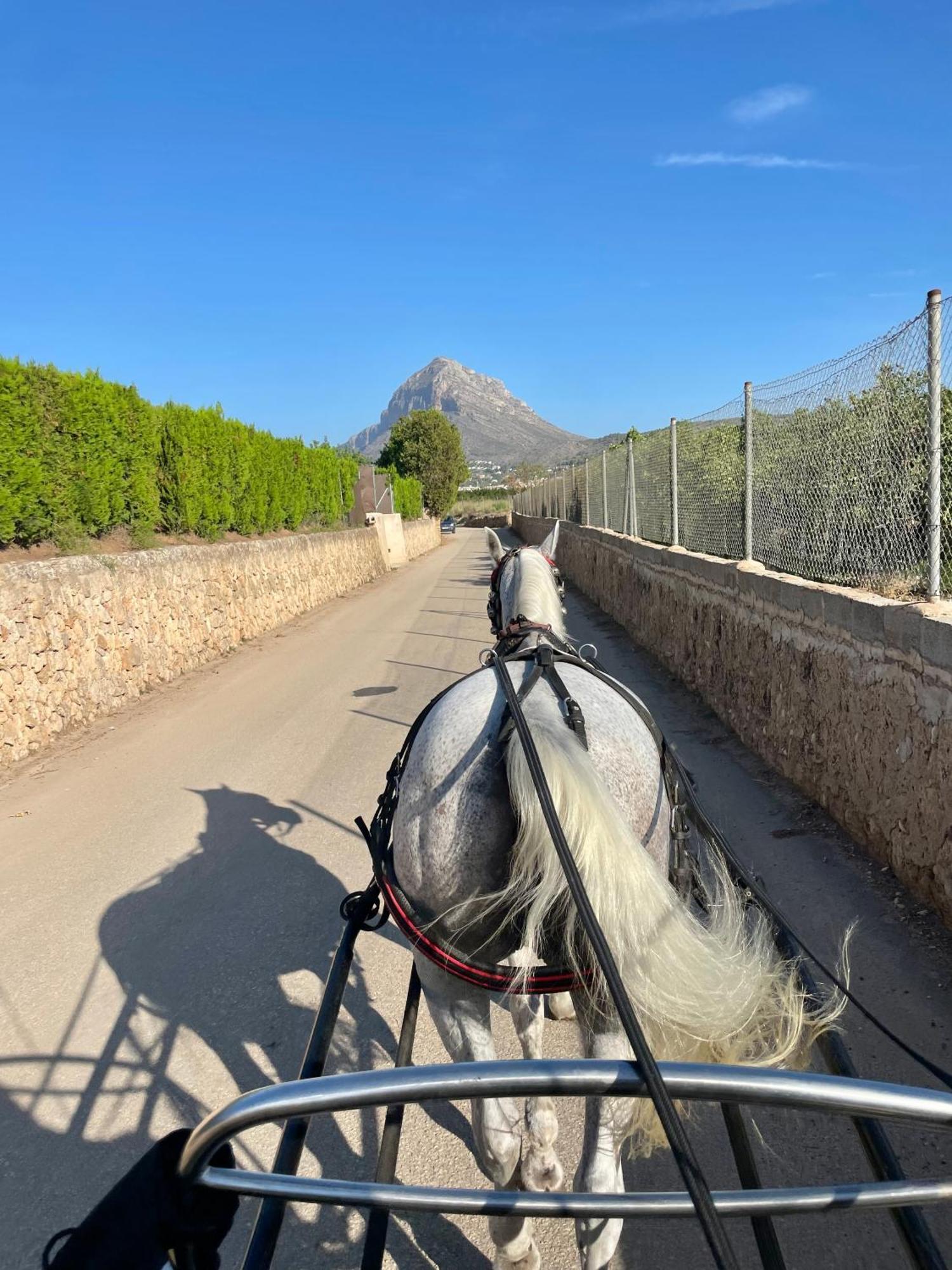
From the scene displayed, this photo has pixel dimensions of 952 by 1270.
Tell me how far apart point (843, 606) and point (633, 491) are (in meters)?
10.1

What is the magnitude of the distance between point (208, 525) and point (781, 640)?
44.9 ft

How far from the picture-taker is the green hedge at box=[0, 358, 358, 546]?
34.9 feet

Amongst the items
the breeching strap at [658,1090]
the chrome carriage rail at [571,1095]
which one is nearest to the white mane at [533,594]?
the breeching strap at [658,1090]

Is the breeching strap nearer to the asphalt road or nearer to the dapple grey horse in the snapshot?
the dapple grey horse

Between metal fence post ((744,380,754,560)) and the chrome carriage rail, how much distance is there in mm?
7266

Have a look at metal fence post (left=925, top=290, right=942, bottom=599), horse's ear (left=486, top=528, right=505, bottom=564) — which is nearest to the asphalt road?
metal fence post (left=925, top=290, right=942, bottom=599)

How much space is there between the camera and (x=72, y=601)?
32.5ft

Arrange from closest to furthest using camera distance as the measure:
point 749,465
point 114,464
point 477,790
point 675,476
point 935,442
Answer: point 477,790
point 935,442
point 749,465
point 675,476
point 114,464

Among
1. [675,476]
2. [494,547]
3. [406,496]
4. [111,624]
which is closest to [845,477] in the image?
[494,547]

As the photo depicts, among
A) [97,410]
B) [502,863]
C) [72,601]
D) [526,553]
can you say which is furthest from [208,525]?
[502,863]

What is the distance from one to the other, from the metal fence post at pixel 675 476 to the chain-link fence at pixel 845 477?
22 cm

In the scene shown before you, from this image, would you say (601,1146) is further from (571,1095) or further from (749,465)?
(749,465)

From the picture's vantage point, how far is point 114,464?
13.2 m

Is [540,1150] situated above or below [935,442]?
below
